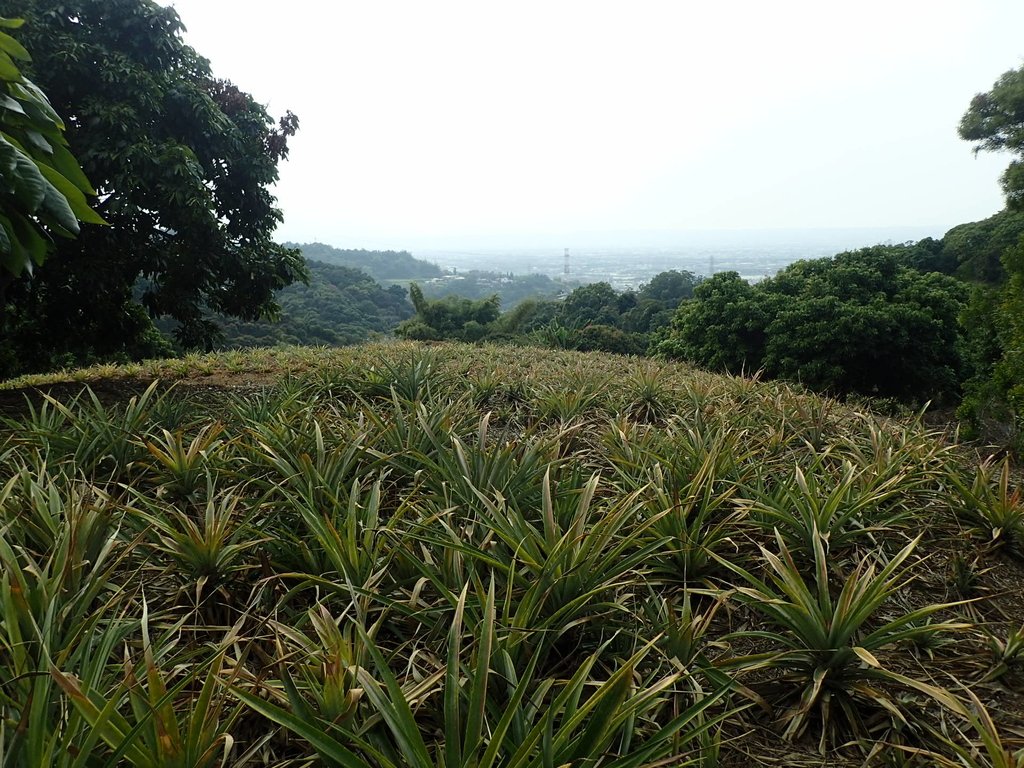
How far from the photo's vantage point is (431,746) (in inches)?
56.6

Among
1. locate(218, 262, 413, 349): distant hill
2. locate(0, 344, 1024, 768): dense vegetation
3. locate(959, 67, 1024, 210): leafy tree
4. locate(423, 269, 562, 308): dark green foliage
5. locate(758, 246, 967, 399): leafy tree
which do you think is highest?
locate(959, 67, 1024, 210): leafy tree

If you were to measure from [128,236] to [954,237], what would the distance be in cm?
3015

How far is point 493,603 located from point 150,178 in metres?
5.57

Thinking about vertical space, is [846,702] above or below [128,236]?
below

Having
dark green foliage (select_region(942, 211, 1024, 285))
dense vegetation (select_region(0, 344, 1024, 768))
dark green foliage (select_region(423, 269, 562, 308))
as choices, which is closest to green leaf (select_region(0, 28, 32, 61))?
dense vegetation (select_region(0, 344, 1024, 768))

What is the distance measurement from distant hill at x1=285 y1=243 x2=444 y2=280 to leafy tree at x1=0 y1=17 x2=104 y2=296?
71.9 m

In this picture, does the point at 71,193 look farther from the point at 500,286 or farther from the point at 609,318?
the point at 500,286

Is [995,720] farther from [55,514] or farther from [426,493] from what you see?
[55,514]

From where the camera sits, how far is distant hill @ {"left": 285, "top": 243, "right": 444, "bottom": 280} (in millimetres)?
75000

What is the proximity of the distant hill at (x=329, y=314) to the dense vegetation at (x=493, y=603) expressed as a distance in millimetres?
20113

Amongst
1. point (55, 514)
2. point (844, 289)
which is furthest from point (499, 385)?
point (844, 289)

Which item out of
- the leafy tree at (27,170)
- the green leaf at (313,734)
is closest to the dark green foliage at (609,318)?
the leafy tree at (27,170)

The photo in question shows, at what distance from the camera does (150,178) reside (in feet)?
17.0

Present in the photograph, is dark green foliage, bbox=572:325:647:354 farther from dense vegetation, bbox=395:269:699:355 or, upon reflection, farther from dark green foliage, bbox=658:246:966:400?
A: dark green foliage, bbox=658:246:966:400
